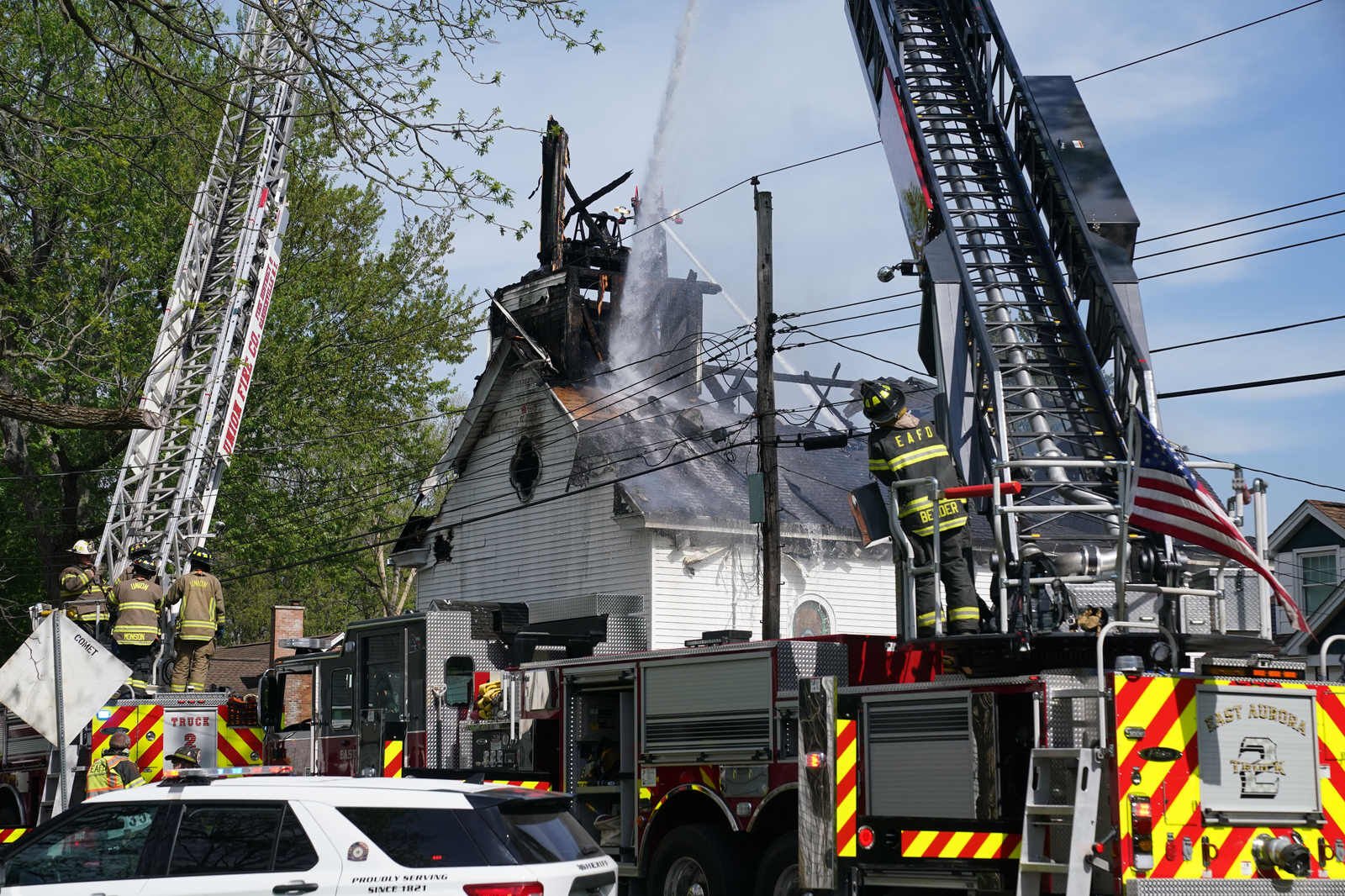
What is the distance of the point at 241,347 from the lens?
22.0 meters

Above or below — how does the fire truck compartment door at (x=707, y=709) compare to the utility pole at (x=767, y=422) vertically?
below

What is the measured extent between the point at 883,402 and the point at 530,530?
60.6 ft

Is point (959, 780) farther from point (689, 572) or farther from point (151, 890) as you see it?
point (689, 572)

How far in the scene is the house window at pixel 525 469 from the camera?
2753cm

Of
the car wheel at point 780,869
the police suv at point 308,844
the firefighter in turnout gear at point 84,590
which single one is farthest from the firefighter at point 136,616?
the police suv at point 308,844

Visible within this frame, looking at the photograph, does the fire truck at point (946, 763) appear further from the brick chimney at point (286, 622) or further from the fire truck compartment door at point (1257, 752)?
the brick chimney at point (286, 622)

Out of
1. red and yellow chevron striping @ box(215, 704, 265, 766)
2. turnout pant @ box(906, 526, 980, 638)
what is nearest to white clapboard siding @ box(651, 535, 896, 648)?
red and yellow chevron striping @ box(215, 704, 265, 766)

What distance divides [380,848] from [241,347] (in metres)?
16.6

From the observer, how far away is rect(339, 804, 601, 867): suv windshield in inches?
257

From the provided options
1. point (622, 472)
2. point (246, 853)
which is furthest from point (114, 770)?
point (622, 472)

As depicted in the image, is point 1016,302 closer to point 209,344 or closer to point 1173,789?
point 1173,789

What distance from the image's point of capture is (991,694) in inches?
321

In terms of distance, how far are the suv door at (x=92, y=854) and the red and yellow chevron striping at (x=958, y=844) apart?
13.1 ft

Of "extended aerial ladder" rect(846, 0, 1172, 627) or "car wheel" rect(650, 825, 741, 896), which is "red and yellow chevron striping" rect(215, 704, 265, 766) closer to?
"car wheel" rect(650, 825, 741, 896)
